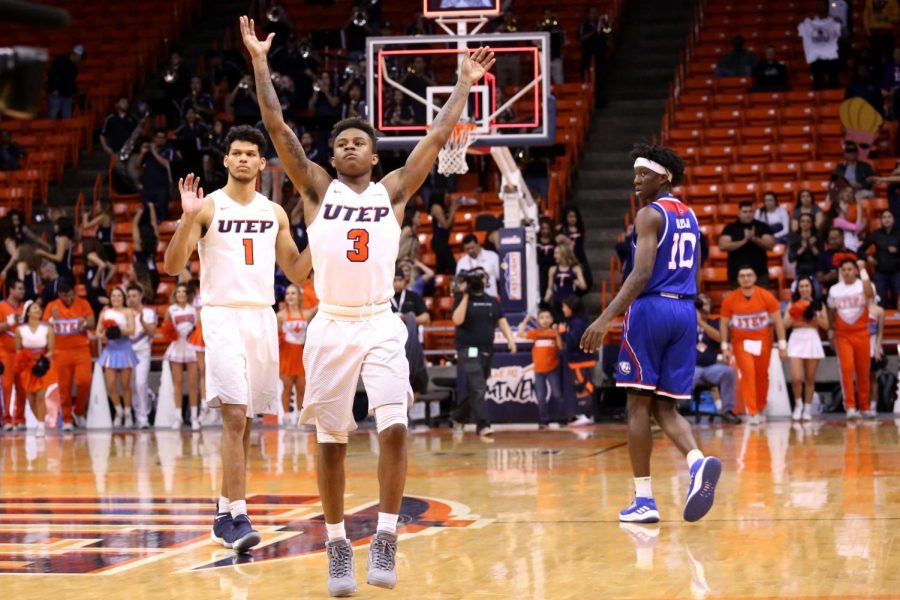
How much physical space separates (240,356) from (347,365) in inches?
67.2

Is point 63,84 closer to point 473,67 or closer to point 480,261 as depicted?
point 480,261

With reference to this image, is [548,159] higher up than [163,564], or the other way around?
[548,159]

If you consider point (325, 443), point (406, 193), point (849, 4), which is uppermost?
point (849, 4)

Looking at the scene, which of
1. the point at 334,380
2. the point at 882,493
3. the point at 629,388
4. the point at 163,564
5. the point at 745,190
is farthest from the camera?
→ the point at 745,190

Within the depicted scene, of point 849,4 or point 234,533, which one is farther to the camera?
point 849,4

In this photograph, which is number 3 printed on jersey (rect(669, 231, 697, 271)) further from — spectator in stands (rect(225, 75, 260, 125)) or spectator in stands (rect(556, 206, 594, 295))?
spectator in stands (rect(225, 75, 260, 125))

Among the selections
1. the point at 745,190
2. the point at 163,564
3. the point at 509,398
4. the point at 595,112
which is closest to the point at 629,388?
the point at 163,564

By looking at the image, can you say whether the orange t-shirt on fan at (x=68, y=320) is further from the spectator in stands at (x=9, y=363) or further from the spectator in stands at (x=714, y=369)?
the spectator in stands at (x=714, y=369)

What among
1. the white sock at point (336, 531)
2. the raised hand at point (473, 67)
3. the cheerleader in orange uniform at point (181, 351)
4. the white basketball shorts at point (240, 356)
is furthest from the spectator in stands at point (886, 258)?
the white sock at point (336, 531)

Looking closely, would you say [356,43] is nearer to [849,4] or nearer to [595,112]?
[595,112]

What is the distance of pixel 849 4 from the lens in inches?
954

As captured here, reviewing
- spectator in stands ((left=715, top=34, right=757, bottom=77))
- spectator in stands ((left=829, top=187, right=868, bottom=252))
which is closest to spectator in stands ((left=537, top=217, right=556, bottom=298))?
spectator in stands ((left=829, top=187, right=868, bottom=252))

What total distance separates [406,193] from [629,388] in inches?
93.3

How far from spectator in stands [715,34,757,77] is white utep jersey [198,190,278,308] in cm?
1682
